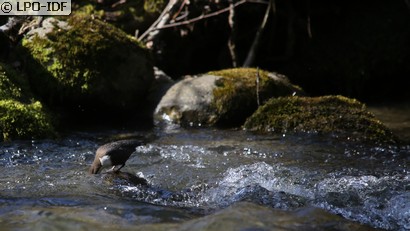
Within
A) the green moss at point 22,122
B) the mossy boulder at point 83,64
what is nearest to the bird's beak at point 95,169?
the green moss at point 22,122

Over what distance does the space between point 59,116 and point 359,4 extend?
5.55 meters

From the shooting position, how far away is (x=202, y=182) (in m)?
5.00

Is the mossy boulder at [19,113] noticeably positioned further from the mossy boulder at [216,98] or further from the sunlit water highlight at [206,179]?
the mossy boulder at [216,98]

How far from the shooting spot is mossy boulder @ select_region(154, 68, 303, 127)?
7.38 m

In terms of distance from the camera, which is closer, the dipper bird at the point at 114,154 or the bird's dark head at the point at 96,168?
the dipper bird at the point at 114,154

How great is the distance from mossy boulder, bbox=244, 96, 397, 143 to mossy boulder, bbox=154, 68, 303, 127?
39cm

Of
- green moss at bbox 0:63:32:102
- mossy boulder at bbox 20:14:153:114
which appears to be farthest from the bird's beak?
mossy boulder at bbox 20:14:153:114

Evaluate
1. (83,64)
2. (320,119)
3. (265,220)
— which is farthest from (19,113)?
(265,220)

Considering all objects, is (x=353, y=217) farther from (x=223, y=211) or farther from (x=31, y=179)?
(x=31, y=179)

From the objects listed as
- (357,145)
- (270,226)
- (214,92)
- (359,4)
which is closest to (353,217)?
(270,226)

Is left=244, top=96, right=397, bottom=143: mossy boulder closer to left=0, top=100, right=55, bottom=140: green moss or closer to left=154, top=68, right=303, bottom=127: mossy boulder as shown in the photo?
left=154, top=68, right=303, bottom=127: mossy boulder

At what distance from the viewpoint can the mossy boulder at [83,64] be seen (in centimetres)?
727

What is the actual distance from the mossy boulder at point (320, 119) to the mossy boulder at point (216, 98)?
0.39m

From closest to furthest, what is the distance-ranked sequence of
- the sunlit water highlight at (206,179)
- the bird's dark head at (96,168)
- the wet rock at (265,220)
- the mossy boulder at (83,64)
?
1. the wet rock at (265,220)
2. the sunlit water highlight at (206,179)
3. the bird's dark head at (96,168)
4. the mossy boulder at (83,64)
